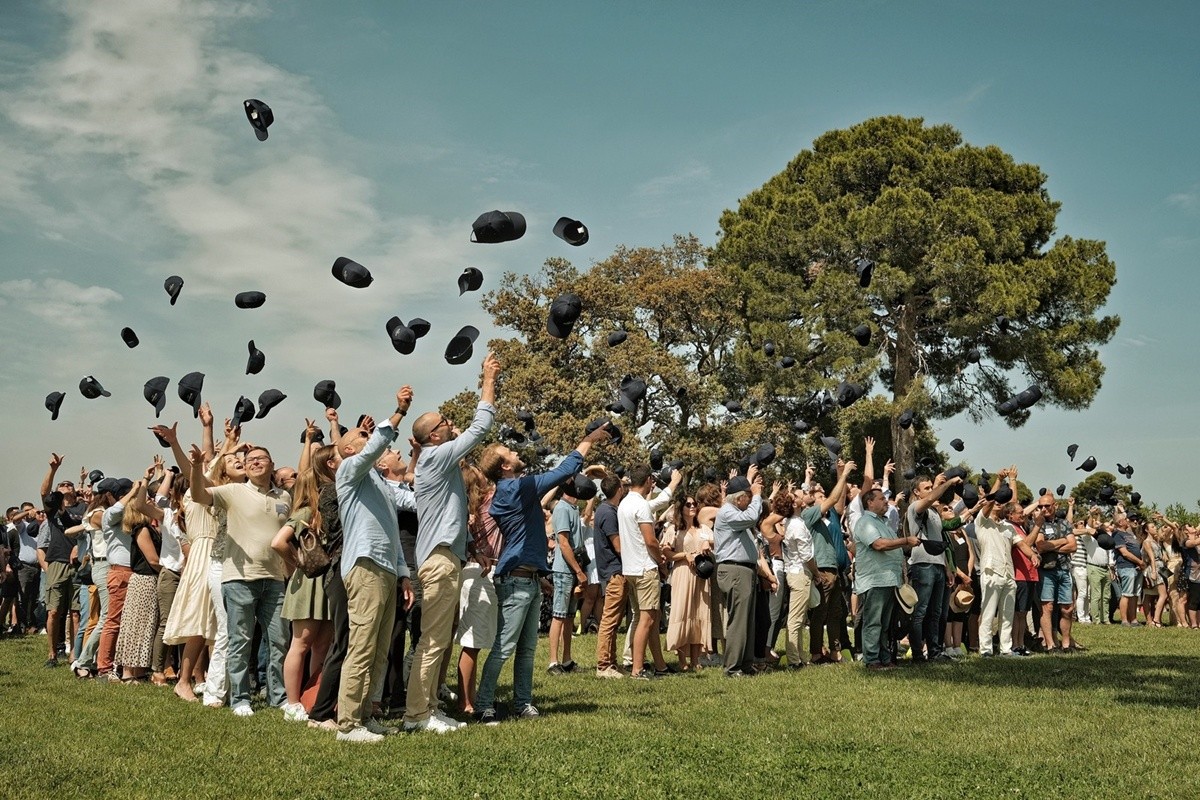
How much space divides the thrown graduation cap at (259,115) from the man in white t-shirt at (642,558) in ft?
15.2

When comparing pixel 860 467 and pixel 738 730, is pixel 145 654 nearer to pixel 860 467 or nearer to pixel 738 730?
pixel 738 730

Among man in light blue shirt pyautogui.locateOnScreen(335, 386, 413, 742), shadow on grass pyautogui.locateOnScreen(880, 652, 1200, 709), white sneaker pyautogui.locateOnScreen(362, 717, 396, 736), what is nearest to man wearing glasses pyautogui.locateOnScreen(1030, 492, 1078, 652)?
shadow on grass pyautogui.locateOnScreen(880, 652, 1200, 709)

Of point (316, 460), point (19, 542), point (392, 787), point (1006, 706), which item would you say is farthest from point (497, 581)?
→ point (19, 542)

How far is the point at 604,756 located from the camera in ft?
19.8

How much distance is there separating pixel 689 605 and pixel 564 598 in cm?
132

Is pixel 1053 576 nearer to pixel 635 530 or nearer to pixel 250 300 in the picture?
pixel 635 530

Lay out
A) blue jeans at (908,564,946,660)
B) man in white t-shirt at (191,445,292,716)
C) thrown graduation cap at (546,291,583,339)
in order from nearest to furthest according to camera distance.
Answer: man in white t-shirt at (191,445,292,716) < thrown graduation cap at (546,291,583,339) < blue jeans at (908,564,946,660)

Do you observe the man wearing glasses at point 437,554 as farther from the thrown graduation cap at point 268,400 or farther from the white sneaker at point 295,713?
the thrown graduation cap at point 268,400

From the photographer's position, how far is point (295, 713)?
24.0ft

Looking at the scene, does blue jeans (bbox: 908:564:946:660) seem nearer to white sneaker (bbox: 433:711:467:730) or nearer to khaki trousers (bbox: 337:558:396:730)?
white sneaker (bbox: 433:711:467:730)

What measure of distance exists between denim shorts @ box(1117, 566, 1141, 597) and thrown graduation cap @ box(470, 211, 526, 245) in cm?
1434

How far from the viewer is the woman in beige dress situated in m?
10.9

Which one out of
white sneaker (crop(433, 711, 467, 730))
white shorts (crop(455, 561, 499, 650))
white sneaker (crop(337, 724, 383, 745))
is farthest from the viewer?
white shorts (crop(455, 561, 499, 650))

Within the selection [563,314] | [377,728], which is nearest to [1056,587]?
[563,314]
